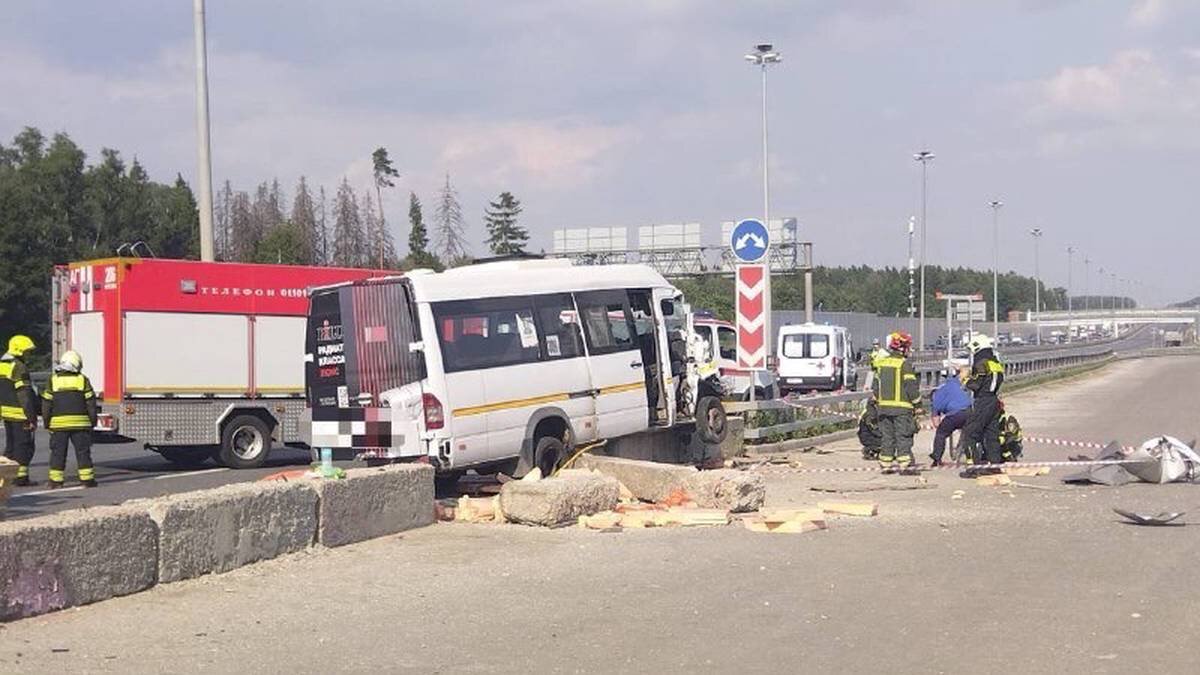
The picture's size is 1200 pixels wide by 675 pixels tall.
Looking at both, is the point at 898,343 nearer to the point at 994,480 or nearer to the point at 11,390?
the point at 994,480

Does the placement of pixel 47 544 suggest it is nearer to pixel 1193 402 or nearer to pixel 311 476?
pixel 311 476

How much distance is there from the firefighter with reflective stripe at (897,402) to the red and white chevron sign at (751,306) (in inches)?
113

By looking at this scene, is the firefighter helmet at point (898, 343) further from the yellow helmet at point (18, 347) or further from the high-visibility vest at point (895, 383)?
the yellow helmet at point (18, 347)

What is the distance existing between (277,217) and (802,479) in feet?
251

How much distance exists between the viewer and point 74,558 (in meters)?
7.81

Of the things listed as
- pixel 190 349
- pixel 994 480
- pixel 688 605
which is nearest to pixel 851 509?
pixel 994 480

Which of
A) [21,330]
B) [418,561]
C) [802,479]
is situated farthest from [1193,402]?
[21,330]

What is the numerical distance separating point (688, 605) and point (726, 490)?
12.7 ft

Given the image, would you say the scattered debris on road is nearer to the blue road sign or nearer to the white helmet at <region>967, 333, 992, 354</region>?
the white helmet at <region>967, 333, 992, 354</region>

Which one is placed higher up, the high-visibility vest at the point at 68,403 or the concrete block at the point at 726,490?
the high-visibility vest at the point at 68,403

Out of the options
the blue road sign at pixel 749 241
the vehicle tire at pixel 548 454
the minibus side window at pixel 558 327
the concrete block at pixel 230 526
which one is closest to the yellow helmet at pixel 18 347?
the minibus side window at pixel 558 327

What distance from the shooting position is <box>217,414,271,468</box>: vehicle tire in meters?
17.7

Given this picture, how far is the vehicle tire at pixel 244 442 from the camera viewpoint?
1772 centimetres

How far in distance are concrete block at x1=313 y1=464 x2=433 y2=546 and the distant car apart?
34.6 feet
